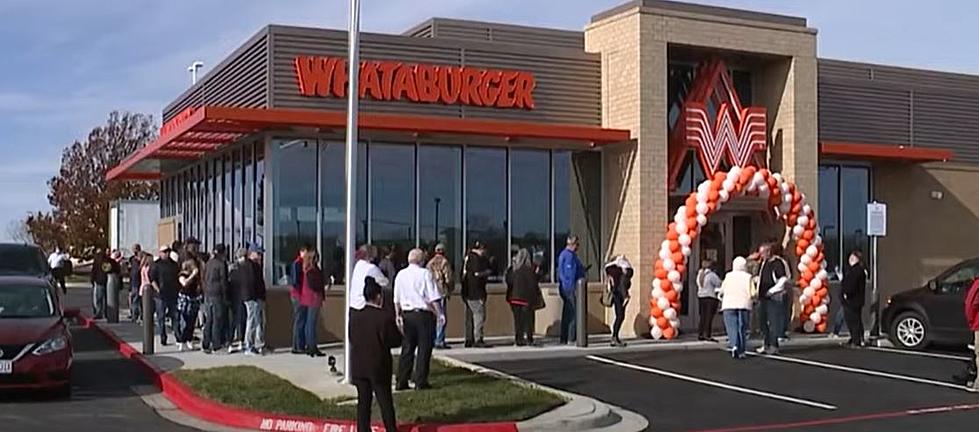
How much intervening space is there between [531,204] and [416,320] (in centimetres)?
906

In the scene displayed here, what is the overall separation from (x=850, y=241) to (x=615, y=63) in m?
7.52

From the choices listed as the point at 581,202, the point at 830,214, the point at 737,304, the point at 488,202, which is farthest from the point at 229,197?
the point at 830,214

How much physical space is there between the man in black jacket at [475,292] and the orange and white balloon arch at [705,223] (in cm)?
350

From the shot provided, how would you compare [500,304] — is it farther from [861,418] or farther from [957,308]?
[861,418]

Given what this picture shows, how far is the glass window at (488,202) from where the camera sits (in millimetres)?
22828

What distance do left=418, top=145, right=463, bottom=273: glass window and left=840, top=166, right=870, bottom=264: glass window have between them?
9.26 meters

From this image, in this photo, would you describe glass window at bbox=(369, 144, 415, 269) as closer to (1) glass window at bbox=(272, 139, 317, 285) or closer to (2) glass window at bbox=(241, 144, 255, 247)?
(1) glass window at bbox=(272, 139, 317, 285)

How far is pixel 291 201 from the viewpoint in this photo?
21.4 m

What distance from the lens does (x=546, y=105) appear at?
23094mm

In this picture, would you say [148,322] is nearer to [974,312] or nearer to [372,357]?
[372,357]

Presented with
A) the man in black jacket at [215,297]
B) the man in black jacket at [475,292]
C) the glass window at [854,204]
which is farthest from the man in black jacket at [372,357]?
the glass window at [854,204]

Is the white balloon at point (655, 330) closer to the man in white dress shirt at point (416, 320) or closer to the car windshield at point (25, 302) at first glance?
the man in white dress shirt at point (416, 320)

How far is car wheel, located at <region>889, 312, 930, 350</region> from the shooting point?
855 inches

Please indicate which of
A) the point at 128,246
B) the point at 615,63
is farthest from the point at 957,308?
the point at 128,246
